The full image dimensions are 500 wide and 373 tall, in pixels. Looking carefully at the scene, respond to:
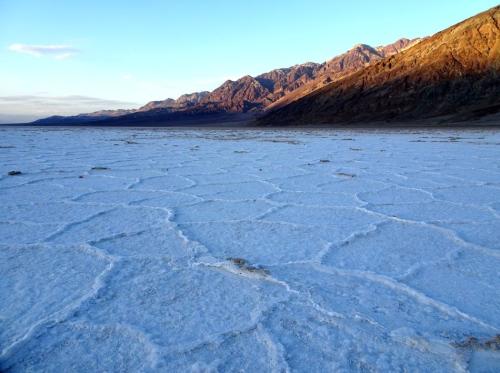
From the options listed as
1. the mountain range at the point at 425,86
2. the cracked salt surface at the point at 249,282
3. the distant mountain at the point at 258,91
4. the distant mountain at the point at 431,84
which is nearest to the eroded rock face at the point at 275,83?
the distant mountain at the point at 258,91

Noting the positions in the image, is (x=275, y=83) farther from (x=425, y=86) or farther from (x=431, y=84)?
(x=431, y=84)

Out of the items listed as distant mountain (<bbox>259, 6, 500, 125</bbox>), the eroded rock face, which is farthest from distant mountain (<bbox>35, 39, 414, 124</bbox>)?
distant mountain (<bbox>259, 6, 500, 125</bbox>)

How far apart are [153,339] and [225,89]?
4226 inches

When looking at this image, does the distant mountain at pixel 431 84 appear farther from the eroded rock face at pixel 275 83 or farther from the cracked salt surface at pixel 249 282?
the eroded rock face at pixel 275 83

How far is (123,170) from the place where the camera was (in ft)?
16.1

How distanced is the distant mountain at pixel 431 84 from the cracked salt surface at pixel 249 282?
100 feet

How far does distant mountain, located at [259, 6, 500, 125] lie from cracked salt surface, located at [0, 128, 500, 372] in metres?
30.6

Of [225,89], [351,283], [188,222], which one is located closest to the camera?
[351,283]

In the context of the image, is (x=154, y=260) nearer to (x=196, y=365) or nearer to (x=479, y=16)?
(x=196, y=365)

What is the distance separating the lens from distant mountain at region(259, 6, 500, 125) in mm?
32500

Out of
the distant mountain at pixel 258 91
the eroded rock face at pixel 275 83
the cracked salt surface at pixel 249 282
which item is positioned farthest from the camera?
the eroded rock face at pixel 275 83

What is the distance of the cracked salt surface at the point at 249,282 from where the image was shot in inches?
43.3

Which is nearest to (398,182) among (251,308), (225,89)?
(251,308)

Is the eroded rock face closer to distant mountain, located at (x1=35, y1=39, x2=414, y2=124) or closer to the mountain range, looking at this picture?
distant mountain, located at (x1=35, y1=39, x2=414, y2=124)
